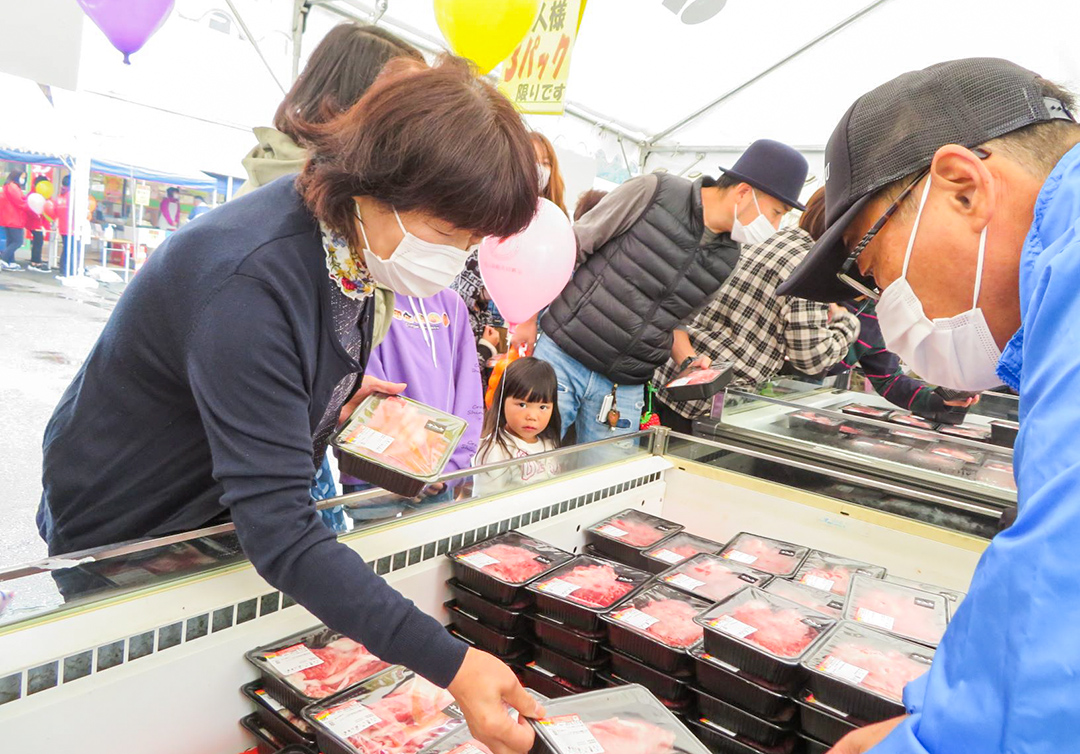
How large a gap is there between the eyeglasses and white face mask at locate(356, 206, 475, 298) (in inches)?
24.2

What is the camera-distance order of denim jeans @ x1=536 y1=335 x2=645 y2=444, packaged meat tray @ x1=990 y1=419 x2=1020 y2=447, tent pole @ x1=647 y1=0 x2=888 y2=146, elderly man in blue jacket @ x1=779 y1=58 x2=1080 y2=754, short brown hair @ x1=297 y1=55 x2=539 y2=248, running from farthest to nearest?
tent pole @ x1=647 y1=0 x2=888 y2=146 → denim jeans @ x1=536 y1=335 x2=645 y2=444 → packaged meat tray @ x1=990 y1=419 x2=1020 y2=447 → short brown hair @ x1=297 y1=55 x2=539 y2=248 → elderly man in blue jacket @ x1=779 y1=58 x2=1080 y2=754

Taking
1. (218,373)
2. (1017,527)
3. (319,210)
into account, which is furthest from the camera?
(319,210)

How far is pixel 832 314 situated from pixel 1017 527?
2.96 m

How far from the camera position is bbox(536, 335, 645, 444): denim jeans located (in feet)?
10.4

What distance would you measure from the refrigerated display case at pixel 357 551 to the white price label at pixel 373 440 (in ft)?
0.58

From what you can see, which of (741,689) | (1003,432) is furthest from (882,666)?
(1003,432)

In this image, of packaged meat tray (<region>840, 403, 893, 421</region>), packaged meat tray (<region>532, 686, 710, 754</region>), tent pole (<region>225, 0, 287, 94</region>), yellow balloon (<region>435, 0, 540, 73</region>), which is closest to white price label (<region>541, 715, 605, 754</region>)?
packaged meat tray (<region>532, 686, 710, 754</region>)

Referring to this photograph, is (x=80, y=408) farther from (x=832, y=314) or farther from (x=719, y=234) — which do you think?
(x=832, y=314)

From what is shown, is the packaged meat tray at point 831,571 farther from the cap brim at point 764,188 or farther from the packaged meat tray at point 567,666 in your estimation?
the cap brim at point 764,188

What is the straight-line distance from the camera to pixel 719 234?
298cm

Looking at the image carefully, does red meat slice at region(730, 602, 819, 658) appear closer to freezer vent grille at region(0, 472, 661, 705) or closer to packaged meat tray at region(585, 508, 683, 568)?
packaged meat tray at region(585, 508, 683, 568)

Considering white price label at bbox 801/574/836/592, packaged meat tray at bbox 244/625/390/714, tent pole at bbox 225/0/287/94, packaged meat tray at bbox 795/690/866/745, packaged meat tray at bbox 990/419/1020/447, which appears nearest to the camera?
packaged meat tray at bbox 244/625/390/714

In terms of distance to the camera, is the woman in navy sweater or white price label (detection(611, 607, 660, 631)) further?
white price label (detection(611, 607, 660, 631))

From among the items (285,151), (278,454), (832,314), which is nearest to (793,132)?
(832,314)
